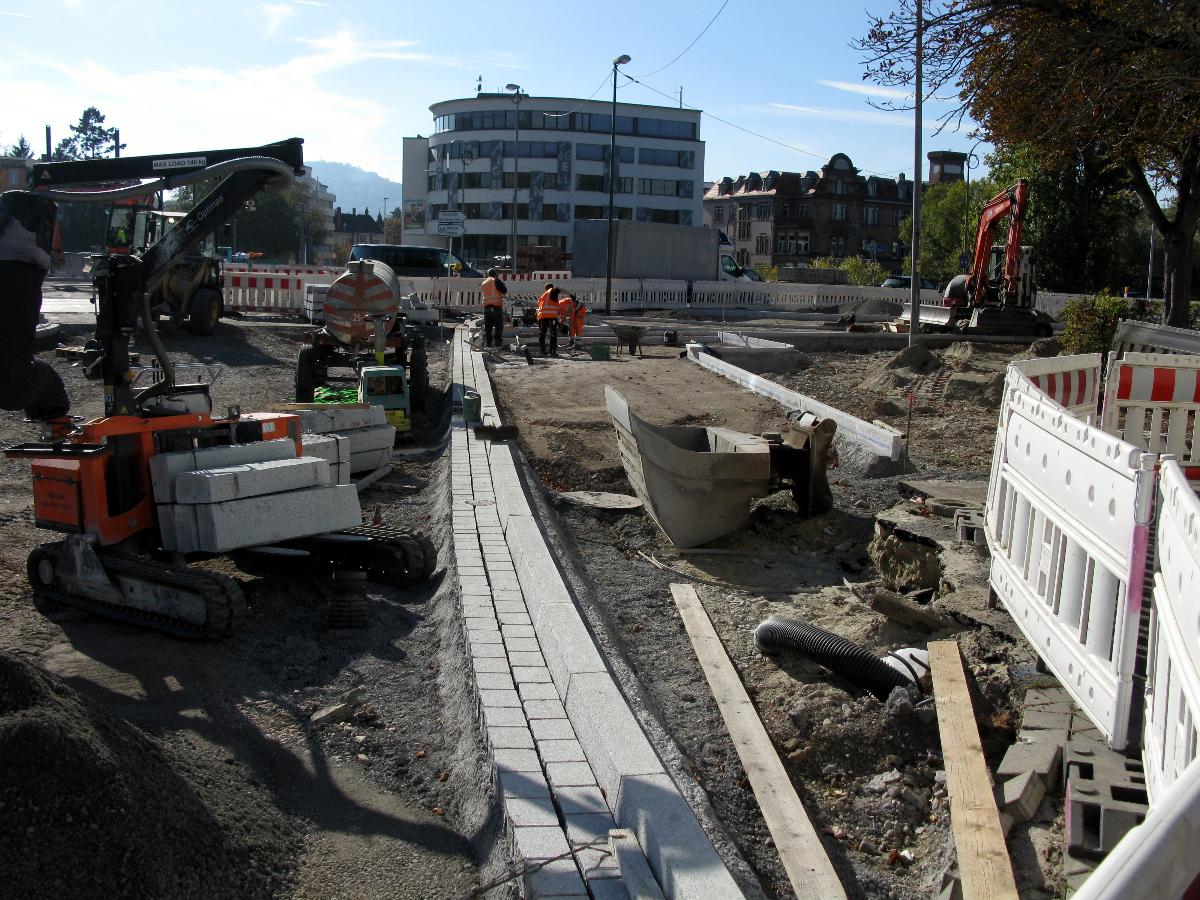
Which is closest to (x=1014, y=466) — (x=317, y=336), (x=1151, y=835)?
(x=1151, y=835)

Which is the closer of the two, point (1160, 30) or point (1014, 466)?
point (1014, 466)

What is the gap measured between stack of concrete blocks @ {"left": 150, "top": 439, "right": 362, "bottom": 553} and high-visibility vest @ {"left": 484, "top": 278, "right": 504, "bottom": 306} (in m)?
15.5

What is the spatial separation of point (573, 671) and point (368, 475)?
19.2 ft

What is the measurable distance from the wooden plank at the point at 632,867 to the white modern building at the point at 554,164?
3238 inches

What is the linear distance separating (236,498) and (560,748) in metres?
2.95

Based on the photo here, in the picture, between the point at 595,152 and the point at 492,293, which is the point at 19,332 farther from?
the point at 595,152

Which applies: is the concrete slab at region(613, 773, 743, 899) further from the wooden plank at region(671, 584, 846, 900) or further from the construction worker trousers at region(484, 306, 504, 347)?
the construction worker trousers at region(484, 306, 504, 347)

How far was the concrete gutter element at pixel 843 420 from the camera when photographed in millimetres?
10812

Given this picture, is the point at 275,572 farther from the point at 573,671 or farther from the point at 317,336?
the point at 317,336

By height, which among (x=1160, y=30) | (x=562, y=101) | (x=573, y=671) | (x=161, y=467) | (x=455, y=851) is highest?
(x=562, y=101)

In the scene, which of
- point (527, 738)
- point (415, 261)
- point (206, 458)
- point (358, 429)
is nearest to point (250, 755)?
point (527, 738)

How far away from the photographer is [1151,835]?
1.61 metres

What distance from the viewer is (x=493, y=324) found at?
75.5 ft

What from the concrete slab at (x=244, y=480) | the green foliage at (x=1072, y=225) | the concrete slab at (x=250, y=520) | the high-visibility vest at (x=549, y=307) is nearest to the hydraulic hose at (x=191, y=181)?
the concrete slab at (x=244, y=480)
